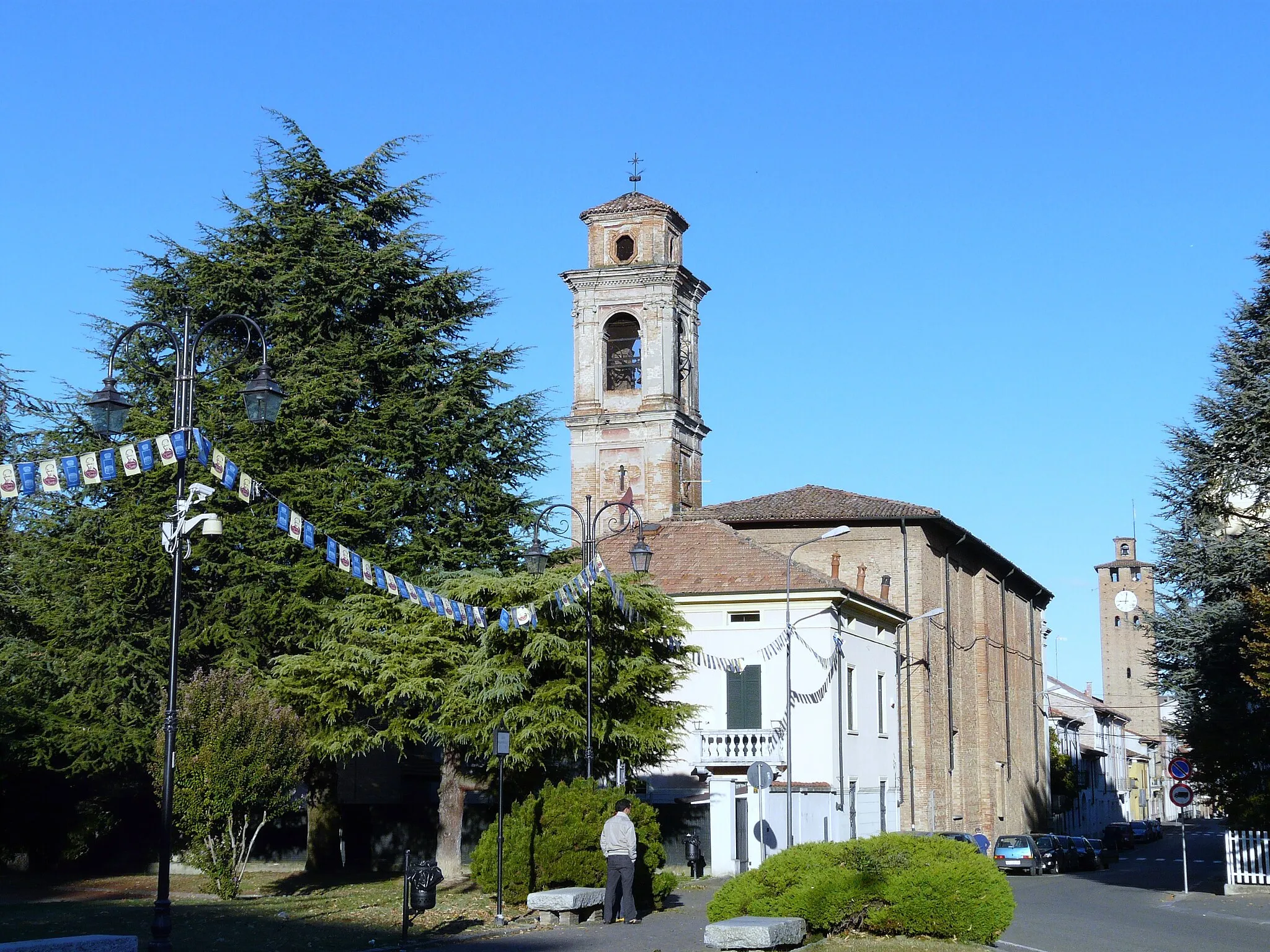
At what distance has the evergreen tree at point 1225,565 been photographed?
29.0 meters

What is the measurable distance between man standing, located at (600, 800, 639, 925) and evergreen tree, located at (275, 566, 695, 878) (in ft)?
22.6

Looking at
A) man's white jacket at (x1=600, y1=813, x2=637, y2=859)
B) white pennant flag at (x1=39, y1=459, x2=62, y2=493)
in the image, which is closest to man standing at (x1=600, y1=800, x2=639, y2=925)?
man's white jacket at (x1=600, y1=813, x2=637, y2=859)

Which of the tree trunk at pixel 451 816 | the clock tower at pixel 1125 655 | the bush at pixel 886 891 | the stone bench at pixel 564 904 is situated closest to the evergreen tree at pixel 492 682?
the tree trunk at pixel 451 816

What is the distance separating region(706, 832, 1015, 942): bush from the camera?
52.9ft

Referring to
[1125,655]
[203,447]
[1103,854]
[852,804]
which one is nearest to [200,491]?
[203,447]

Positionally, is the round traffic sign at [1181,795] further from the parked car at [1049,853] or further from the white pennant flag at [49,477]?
the white pennant flag at [49,477]

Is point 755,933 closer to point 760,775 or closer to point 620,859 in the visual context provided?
point 620,859

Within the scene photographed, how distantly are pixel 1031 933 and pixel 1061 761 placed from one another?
61.8m

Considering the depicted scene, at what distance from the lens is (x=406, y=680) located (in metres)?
27.8

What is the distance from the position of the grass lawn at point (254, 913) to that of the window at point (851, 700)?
15219 mm

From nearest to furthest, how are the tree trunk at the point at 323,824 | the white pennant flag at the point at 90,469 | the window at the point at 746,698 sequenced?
the white pennant flag at the point at 90,469, the tree trunk at the point at 323,824, the window at the point at 746,698

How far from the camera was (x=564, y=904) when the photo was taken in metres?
20.1

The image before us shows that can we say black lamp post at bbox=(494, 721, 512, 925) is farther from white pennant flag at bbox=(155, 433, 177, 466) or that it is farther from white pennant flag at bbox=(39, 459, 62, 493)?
white pennant flag at bbox=(39, 459, 62, 493)

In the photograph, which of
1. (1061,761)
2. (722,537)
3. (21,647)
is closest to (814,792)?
(722,537)
